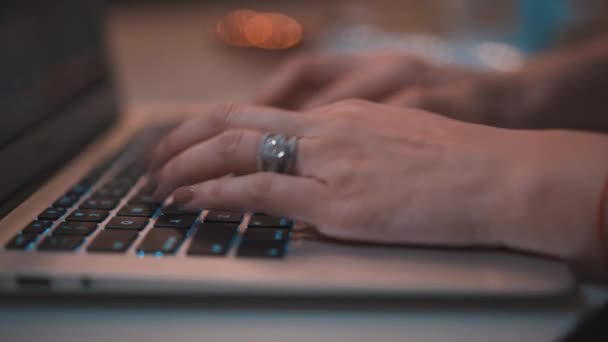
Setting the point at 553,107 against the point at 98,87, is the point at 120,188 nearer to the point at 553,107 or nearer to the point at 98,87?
the point at 98,87

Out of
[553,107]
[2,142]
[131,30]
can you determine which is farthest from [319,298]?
[131,30]

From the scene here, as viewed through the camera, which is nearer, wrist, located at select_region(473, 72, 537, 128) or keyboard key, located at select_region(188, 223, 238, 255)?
keyboard key, located at select_region(188, 223, 238, 255)

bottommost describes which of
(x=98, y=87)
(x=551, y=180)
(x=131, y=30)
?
(x=551, y=180)

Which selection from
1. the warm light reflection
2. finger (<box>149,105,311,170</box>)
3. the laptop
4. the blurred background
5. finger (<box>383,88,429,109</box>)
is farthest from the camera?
the warm light reflection

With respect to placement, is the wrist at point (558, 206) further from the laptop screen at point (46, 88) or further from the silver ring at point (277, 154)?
the laptop screen at point (46, 88)

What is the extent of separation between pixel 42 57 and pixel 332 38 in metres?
0.73

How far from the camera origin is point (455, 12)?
4.24 feet

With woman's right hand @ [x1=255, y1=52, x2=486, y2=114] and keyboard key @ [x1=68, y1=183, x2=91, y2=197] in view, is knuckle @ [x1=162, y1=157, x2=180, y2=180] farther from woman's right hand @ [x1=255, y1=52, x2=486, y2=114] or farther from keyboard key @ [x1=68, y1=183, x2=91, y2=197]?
woman's right hand @ [x1=255, y1=52, x2=486, y2=114]

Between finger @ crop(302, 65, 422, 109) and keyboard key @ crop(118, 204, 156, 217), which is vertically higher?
finger @ crop(302, 65, 422, 109)

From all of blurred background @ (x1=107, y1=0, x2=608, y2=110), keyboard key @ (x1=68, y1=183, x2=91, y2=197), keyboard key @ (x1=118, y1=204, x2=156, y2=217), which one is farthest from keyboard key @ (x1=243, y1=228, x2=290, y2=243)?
blurred background @ (x1=107, y1=0, x2=608, y2=110)

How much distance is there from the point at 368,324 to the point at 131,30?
1.32m

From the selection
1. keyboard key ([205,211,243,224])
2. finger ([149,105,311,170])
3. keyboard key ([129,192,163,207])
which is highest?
finger ([149,105,311,170])

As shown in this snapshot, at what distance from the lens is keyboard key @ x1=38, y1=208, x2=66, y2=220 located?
46 centimetres

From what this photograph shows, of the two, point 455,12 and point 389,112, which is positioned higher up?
point 455,12
